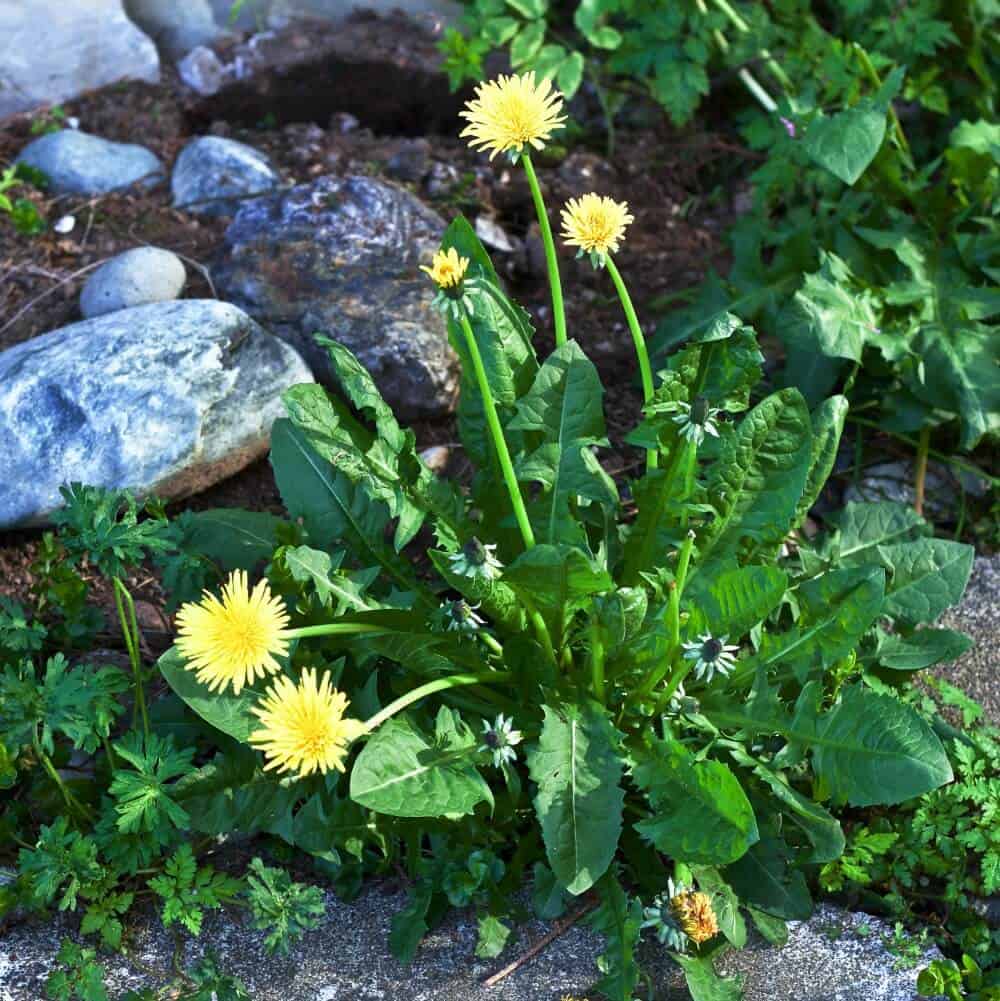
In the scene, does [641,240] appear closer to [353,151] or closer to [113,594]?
[353,151]

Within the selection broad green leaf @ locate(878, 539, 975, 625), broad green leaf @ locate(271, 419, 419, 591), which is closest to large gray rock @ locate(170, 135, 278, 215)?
broad green leaf @ locate(271, 419, 419, 591)

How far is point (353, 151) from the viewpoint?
14.8ft

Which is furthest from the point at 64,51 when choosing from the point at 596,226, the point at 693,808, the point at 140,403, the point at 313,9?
the point at 693,808

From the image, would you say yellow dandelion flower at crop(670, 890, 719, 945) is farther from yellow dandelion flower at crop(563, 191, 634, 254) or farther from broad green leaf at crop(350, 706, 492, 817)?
yellow dandelion flower at crop(563, 191, 634, 254)

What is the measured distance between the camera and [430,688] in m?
2.53

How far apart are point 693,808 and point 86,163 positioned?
3074 millimetres

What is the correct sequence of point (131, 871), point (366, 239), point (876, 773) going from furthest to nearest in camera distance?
point (366, 239) < point (131, 871) < point (876, 773)

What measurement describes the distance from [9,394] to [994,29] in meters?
3.48

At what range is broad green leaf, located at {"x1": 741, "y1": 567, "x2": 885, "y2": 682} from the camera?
2.65 m

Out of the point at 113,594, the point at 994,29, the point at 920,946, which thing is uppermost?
the point at 994,29

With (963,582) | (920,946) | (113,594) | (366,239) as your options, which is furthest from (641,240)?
(920,946)

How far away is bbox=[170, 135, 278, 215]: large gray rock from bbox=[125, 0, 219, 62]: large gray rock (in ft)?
2.55

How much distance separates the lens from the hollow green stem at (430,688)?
2.34m

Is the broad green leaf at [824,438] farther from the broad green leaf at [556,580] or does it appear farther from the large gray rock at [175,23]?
the large gray rock at [175,23]
